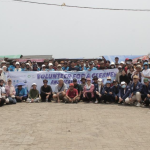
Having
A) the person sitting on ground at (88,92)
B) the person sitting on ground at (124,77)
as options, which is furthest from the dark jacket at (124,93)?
the person sitting on ground at (88,92)

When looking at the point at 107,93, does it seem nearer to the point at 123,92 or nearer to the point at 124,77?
the point at 123,92

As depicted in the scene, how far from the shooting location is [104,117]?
820 centimetres

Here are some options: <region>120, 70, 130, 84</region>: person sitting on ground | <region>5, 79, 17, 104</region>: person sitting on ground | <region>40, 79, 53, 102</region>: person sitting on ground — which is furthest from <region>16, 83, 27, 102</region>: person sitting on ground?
<region>120, 70, 130, 84</region>: person sitting on ground

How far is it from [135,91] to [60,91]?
11.8ft

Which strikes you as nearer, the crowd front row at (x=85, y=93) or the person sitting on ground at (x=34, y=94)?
the crowd front row at (x=85, y=93)

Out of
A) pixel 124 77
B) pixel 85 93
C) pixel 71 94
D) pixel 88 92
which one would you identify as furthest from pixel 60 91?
pixel 124 77

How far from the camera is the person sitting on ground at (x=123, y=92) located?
11.1 meters

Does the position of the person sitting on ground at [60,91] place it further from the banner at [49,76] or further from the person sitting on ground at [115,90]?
the person sitting on ground at [115,90]

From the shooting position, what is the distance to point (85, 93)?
11789 mm

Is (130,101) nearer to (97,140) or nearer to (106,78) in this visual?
(106,78)

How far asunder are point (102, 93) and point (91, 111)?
8.07 ft

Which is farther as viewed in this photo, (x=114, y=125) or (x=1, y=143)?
(x=114, y=125)

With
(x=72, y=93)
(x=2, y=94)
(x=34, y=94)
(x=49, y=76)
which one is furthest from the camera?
(x=49, y=76)

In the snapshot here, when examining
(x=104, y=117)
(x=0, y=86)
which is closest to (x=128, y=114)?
(x=104, y=117)
